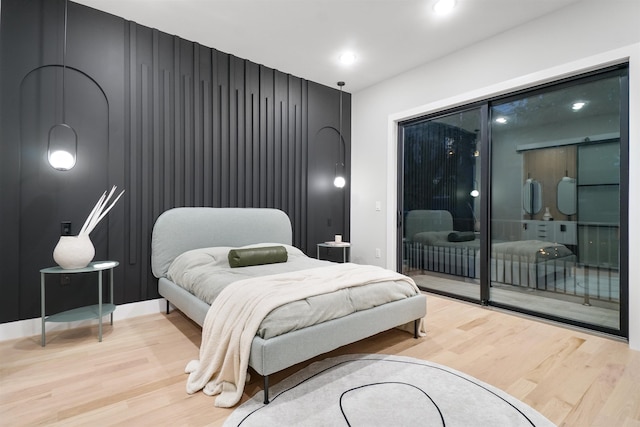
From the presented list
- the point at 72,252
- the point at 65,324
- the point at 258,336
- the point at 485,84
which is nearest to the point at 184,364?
the point at 258,336

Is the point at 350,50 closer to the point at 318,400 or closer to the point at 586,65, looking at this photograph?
the point at 586,65

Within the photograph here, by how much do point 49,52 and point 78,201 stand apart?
1272 millimetres

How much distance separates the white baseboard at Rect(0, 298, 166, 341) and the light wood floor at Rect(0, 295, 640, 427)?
76 mm

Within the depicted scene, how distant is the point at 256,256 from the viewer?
3113mm

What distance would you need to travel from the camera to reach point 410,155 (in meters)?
4.44

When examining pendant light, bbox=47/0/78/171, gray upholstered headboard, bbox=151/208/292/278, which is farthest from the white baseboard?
pendant light, bbox=47/0/78/171

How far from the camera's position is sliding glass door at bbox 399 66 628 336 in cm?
278

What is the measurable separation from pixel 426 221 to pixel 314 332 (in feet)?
9.11

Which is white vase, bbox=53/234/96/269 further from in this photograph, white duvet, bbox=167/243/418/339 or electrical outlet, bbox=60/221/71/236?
white duvet, bbox=167/243/418/339

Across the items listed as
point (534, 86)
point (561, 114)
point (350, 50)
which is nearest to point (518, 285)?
point (561, 114)

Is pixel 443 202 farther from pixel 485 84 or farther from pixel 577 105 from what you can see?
pixel 577 105

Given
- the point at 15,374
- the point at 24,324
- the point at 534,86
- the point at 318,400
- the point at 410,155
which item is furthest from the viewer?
the point at 410,155

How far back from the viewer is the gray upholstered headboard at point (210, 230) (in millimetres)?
3275

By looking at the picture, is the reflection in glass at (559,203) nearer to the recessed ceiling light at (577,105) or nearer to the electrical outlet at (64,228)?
the recessed ceiling light at (577,105)
